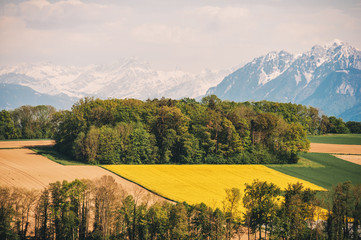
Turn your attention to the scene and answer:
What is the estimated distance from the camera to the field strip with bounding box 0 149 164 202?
66812mm

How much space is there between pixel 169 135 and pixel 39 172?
33.0m

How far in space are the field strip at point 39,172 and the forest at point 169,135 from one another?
8066 millimetres

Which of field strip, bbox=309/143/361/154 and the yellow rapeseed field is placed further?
field strip, bbox=309/143/361/154

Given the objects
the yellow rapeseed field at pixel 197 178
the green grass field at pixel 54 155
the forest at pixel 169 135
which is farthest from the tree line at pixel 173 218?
the forest at pixel 169 135

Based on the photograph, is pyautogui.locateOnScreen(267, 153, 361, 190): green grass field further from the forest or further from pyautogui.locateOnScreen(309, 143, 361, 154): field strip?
pyautogui.locateOnScreen(309, 143, 361, 154): field strip

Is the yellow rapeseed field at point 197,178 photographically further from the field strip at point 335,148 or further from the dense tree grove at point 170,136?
the field strip at point 335,148

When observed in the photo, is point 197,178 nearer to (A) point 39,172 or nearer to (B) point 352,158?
(A) point 39,172

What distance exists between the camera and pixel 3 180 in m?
68.1

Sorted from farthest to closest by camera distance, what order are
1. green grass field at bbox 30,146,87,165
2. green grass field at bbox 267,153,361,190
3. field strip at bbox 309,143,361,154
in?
field strip at bbox 309,143,361,154 → green grass field at bbox 30,146,87,165 → green grass field at bbox 267,153,361,190

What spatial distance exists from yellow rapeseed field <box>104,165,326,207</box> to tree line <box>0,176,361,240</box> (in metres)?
12.2

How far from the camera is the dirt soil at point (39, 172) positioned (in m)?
66.8

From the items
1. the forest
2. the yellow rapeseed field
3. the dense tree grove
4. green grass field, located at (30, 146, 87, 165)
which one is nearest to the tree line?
the yellow rapeseed field

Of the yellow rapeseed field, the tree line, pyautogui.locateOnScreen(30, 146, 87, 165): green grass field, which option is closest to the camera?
the tree line

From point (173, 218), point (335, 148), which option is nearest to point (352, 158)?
point (335, 148)
